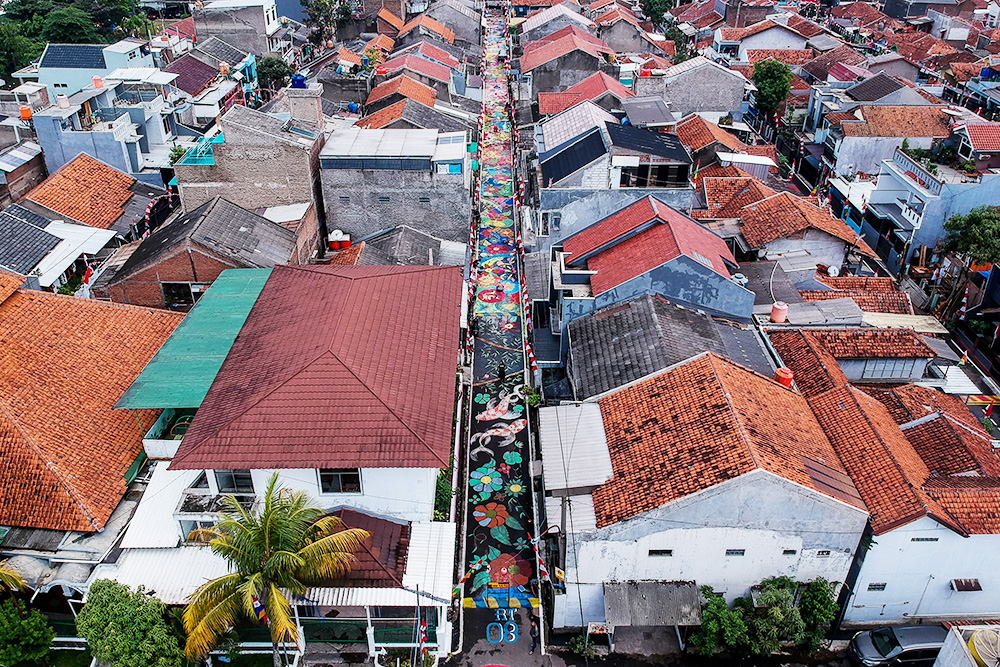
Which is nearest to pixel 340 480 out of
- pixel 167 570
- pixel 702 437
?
pixel 167 570

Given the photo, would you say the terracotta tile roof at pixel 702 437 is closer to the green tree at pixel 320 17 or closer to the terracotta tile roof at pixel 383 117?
the terracotta tile roof at pixel 383 117

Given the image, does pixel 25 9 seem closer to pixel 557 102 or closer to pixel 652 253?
pixel 557 102

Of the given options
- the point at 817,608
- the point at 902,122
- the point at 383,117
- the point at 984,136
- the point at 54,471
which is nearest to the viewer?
the point at 817,608

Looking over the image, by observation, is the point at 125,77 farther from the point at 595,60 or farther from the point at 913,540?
the point at 913,540

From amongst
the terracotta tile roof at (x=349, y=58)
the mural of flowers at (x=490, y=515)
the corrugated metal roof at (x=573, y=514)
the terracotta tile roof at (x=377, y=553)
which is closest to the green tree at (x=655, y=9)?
the terracotta tile roof at (x=349, y=58)

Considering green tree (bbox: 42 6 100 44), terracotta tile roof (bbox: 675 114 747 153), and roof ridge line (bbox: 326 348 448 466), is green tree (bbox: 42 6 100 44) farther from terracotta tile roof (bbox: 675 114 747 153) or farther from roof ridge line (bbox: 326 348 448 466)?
roof ridge line (bbox: 326 348 448 466)

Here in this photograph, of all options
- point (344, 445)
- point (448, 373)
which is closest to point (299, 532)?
point (344, 445)
